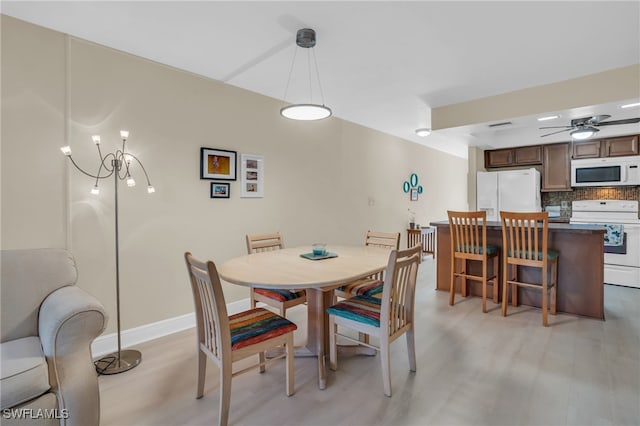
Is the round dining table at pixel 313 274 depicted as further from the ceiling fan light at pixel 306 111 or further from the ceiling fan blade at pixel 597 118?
the ceiling fan blade at pixel 597 118

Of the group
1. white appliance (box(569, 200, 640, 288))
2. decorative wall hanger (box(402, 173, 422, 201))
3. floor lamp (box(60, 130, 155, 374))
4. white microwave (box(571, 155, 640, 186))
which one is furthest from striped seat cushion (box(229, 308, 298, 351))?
white microwave (box(571, 155, 640, 186))

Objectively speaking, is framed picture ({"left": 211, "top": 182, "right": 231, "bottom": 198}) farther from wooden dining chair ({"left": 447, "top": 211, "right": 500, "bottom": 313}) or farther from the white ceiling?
wooden dining chair ({"left": 447, "top": 211, "right": 500, "bottom": 313})

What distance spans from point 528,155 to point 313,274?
5419 millimetres

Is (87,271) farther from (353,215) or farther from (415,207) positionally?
(415,207)

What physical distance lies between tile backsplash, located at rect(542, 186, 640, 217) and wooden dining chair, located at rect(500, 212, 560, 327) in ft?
9.14

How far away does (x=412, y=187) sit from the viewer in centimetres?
604

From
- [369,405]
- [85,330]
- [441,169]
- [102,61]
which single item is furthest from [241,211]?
[441,169]

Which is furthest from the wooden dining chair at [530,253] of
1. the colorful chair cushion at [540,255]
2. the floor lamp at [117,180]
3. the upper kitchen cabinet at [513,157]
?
the floor lamp at [117,180]

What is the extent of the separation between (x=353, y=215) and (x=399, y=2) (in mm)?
3170

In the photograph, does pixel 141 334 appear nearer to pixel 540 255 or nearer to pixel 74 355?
pixel 74 355

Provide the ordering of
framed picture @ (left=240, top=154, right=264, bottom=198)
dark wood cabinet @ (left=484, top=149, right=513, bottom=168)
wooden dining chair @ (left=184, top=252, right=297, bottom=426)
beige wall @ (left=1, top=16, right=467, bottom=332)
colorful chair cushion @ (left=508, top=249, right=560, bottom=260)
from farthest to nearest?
dark wood cabinet @ (left=484, top=149, right=513, bottom=168) < framed picture @ (left=240, top=154, right=264, bottom=198) < colorful chair cushion @ (left=508, top=249, right=560, bottom=260) < beige wall @ (left=1, top=16, right=467, bottom=332) < wooden dining chair @ (left=184, top=252, right=297, bottom=426)

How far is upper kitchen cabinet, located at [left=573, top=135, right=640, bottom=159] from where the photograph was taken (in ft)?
15.4

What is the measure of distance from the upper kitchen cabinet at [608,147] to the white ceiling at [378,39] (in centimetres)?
180

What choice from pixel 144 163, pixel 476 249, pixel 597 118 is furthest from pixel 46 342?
pixel 597 118
